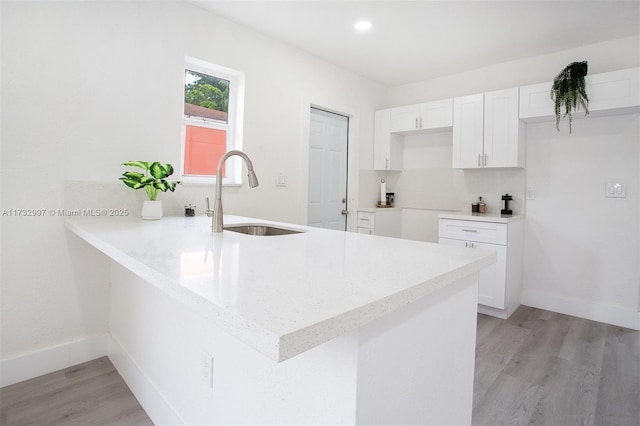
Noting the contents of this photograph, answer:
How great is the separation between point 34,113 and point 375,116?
133 inches

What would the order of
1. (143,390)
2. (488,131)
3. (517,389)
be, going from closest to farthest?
(143,390) < (517,389) < (488,131)

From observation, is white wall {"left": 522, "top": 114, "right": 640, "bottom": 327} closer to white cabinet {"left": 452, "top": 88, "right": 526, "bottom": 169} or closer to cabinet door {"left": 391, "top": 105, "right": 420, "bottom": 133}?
white cabinet {"left": 452, "top": 88, "right": 526, "bottom": 169}

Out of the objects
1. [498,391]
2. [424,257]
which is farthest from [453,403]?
[498,391]

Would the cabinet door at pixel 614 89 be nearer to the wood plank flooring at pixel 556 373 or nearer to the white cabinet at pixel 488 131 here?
the white cabinet at pixel 488 131

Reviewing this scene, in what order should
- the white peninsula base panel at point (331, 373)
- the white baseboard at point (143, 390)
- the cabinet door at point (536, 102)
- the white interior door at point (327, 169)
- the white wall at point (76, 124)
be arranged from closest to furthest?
the white peninsula base panel at point (331, 373) < the white baseboard at point (143, 390) < the white wall at point (76, 124) < the cabinet door at point (536, 102) < the white interior door at point (327, 169)

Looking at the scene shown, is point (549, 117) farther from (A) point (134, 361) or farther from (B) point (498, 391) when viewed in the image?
(A) point (134, 361)

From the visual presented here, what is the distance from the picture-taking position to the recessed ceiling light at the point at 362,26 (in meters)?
2.85

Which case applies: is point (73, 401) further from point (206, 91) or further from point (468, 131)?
point (468, 131)

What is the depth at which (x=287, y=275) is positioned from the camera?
846 mm

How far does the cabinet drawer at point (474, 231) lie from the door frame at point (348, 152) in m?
1.06

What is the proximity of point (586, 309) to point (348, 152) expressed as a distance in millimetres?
2832

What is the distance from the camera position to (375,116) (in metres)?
4.30

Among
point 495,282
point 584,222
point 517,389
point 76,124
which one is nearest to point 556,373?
point 517,389

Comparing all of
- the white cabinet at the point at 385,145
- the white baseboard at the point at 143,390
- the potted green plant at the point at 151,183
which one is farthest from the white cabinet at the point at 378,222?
the white baseboard at the point at 143,390
